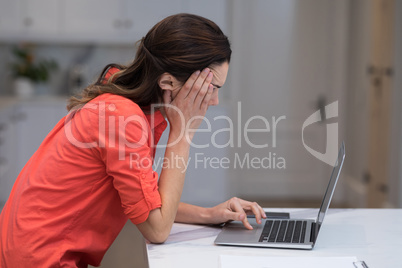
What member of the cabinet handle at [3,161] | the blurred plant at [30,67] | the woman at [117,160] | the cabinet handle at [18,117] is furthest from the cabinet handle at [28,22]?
the woman at [117,160]

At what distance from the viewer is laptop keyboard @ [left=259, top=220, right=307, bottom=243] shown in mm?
1292

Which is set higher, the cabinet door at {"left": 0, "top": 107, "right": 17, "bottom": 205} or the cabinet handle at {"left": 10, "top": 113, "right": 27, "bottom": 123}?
the cabinet handle at {"left": 10, "top": 113, "right": 27, "bottom": 123}

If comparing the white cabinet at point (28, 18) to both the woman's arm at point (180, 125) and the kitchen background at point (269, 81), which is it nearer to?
the kitchen background at point (269, 81)

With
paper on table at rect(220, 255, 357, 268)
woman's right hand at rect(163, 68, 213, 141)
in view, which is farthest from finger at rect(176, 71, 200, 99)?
paper on table at rect(220, 255, 357, 268)

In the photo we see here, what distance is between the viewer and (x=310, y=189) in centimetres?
503

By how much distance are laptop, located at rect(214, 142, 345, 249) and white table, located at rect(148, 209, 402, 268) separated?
2 centimetres

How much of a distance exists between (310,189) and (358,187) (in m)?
0.51

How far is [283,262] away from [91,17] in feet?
11.9

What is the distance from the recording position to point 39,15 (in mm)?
4289

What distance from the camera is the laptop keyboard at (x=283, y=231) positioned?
1292 mm

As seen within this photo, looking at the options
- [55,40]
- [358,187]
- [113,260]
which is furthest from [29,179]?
[358,187]

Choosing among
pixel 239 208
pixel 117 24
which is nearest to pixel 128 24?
pixel 117 24

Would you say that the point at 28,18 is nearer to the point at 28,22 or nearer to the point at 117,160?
the point at 28,22

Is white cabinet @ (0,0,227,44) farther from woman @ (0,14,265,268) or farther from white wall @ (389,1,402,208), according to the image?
woman @ (0,14,265,268)
